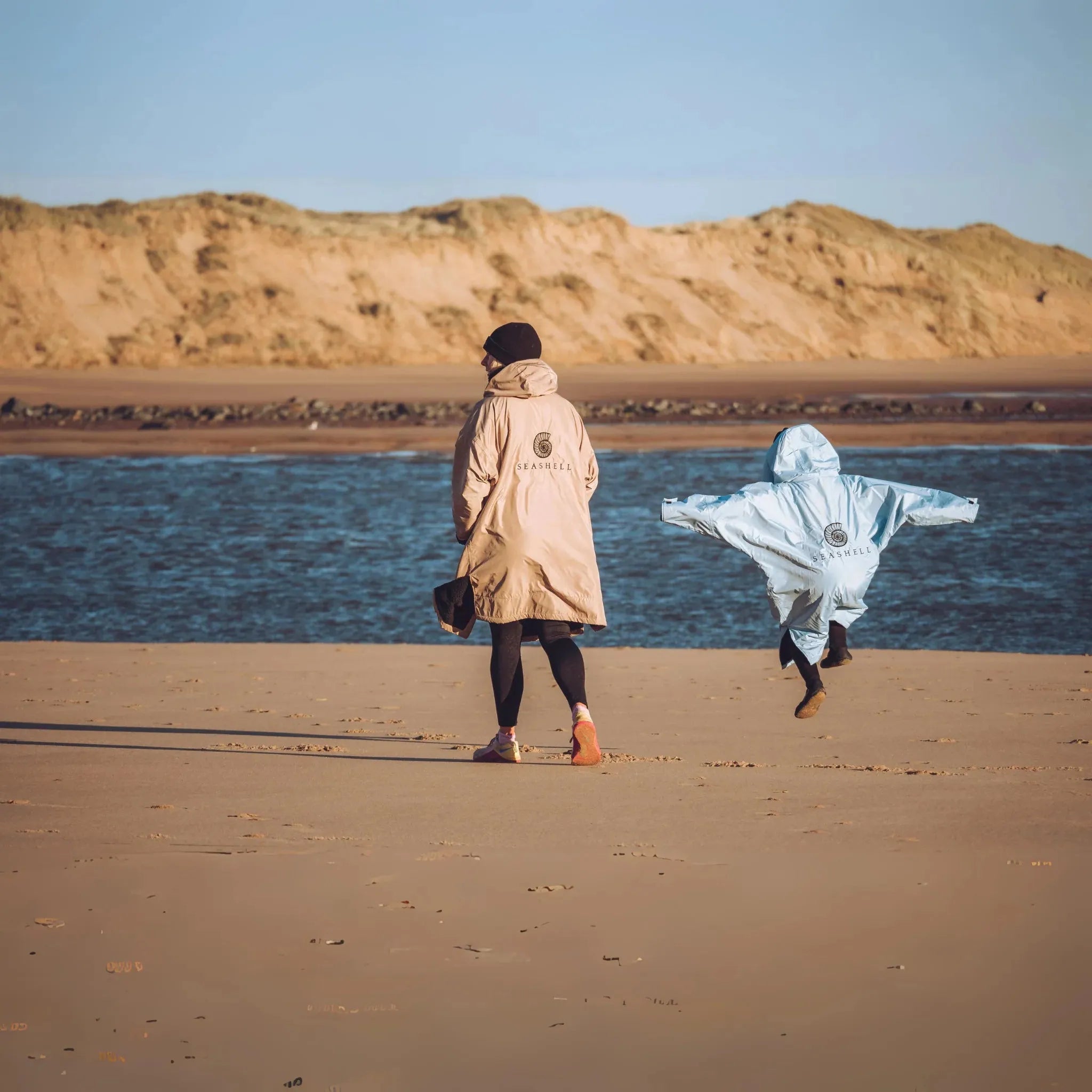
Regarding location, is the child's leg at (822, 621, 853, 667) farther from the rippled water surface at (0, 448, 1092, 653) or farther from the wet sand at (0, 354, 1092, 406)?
the wet sand at (0, 354, 1092, 406)

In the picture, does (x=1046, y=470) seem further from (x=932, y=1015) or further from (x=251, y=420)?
(x=932, y=1015)

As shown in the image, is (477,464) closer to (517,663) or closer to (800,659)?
(517,663)

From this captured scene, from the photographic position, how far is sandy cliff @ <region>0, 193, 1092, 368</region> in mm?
70000

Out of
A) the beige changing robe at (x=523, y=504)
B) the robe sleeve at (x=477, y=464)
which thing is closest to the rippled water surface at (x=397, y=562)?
the beige changing robe at (x=523, y=504)

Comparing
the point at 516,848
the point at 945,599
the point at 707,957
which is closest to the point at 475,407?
the point at 516,848

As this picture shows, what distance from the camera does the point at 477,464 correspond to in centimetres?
567

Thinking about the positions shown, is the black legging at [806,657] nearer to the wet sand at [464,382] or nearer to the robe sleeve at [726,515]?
the robe sleeve at [726,515]

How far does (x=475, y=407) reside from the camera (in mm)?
5711

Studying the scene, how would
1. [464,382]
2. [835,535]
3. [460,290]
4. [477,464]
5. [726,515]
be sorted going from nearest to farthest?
[477,464], [726,515], [835,535], [464,382], [460,290]

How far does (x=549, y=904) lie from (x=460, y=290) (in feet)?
263

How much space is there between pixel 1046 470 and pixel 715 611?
14334mm

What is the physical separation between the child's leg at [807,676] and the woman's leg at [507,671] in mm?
1250

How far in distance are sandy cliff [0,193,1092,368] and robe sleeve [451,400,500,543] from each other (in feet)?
198

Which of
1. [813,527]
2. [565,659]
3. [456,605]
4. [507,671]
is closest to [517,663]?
[507,671]
